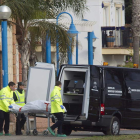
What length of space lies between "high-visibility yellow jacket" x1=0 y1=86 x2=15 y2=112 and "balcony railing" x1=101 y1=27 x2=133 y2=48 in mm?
22654

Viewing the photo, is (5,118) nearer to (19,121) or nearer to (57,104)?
(19,121)

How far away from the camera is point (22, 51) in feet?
58.2

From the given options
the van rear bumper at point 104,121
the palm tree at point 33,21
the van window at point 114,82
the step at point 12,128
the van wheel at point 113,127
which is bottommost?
the step at point 12,128

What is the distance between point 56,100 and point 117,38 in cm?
2440

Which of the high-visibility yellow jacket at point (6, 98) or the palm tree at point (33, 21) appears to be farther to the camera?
the palm tree at point (33, 21)

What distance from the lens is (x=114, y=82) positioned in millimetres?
14211

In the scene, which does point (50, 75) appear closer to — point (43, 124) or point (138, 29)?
point (43, 124)

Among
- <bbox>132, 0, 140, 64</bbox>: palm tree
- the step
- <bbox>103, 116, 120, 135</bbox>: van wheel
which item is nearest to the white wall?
<bbox>132, 0, 140, 64</bbox>: palm tree

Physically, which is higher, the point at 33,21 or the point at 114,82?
the point at 33,21

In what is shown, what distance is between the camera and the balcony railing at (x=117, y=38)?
3675cm

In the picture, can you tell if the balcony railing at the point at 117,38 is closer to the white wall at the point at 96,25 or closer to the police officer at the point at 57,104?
the white wall at the point at 96,25

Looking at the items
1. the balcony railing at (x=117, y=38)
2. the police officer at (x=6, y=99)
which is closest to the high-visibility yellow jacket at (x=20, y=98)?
the police officer at (x=6, y=99)

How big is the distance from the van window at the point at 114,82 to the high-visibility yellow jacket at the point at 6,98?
107 inches

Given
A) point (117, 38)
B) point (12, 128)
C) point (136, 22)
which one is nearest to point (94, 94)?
point (12, 128)
